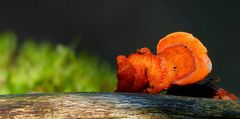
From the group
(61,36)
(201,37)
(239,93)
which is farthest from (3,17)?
(239,93)

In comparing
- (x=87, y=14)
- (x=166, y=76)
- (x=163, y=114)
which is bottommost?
(x=163, y=114)

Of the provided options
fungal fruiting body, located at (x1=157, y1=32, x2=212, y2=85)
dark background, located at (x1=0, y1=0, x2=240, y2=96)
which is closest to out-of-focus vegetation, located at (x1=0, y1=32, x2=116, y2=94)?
dark background, located at (x1=0, y1=0, x2=240, y2=96)

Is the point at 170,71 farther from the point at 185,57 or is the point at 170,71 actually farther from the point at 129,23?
the point at 129,23

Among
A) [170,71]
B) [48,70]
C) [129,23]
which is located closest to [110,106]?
[170,71]

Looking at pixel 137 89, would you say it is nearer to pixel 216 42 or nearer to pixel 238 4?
pixel 216 42

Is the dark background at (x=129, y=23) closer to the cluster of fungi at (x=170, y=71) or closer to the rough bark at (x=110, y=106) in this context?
the cluster of fungi at (x=170, y=71)

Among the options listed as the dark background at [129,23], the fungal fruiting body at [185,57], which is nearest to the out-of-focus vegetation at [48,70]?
the dark background at [129,23]
